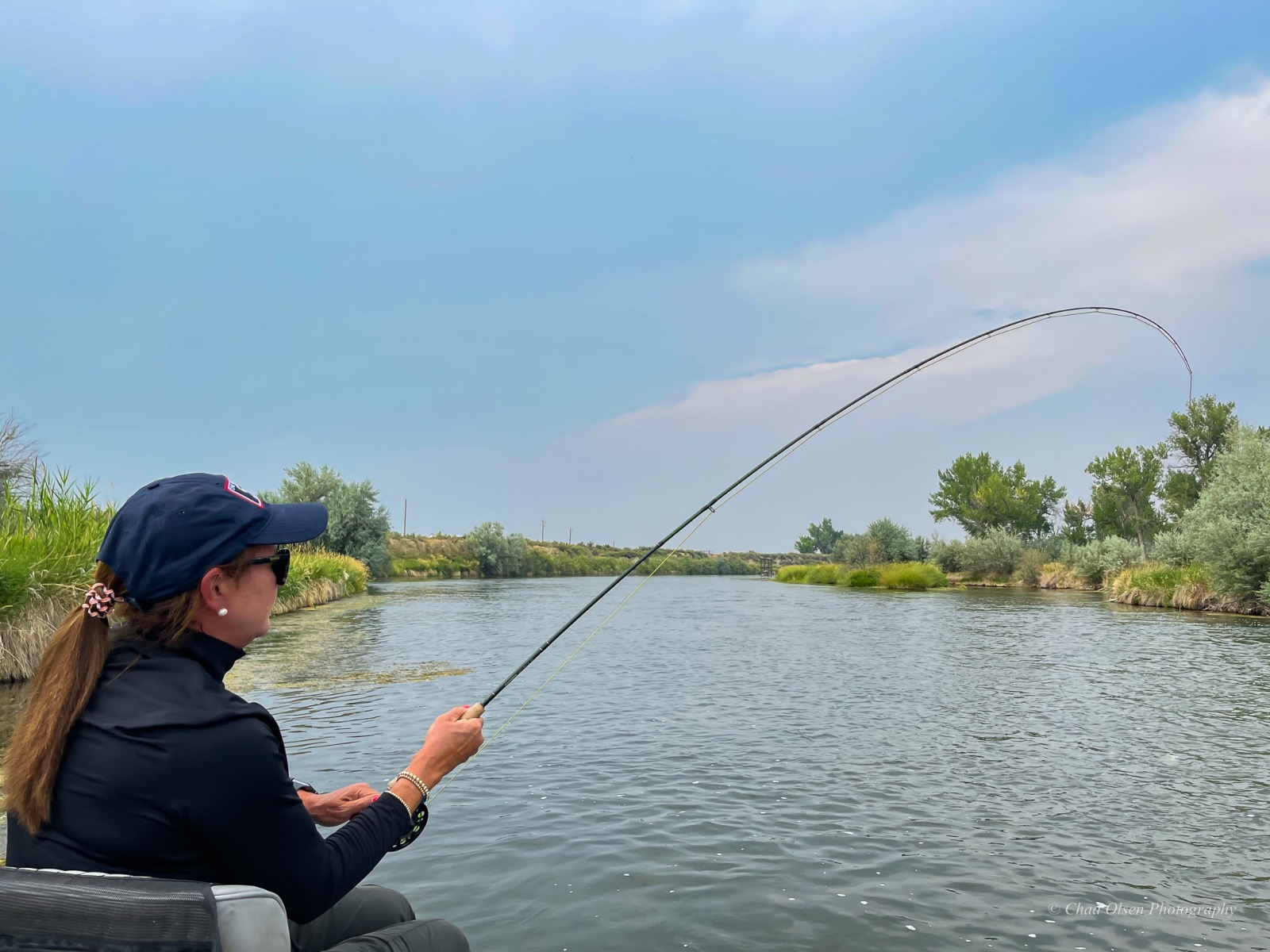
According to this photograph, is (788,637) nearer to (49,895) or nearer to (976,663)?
(976,663)

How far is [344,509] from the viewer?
48938 millimetres

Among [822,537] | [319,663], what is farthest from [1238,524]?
[822,537]

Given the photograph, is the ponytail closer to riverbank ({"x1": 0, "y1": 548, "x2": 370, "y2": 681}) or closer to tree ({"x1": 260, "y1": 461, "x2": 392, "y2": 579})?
riverbank ({"x1": 0, "y1": 548, "x2": 370, "y2": 681})

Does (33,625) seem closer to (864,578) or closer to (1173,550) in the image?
(1173,550)

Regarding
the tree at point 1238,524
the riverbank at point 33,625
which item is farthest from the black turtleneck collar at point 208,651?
the tree at point 1238,524

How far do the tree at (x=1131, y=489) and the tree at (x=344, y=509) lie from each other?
48.3m

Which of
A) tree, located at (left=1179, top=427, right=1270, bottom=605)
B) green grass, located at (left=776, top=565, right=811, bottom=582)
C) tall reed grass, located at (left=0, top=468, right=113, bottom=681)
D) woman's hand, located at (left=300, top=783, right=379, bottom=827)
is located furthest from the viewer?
green grass, located at (left=776, top=565, right=811, bottom=582)

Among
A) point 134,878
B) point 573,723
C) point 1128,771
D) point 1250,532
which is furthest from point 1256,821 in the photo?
point 1250,532

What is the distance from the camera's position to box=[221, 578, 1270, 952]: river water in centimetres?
465

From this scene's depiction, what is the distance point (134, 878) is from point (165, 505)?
2.78 ft

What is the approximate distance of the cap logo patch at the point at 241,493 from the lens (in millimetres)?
2273

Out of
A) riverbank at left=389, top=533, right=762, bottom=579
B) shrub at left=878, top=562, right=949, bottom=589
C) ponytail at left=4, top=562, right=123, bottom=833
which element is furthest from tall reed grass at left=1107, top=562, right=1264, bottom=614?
ponytail at left=4, top=562, right=123, bottom=833

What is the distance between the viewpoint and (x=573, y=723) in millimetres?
9734

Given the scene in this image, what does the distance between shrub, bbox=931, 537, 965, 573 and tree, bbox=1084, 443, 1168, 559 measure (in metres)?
13.3
